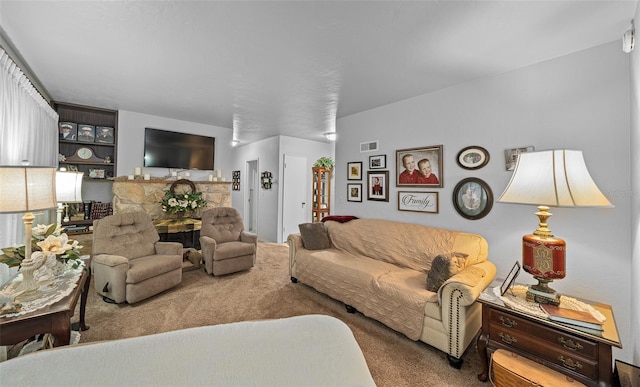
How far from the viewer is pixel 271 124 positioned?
14.9ft

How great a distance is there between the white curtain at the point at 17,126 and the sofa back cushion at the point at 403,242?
311cm

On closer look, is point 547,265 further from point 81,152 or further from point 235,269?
point 81,152

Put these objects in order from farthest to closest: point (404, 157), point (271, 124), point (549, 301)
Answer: point (271, 124)
point (404, 157)
point (549, 301)

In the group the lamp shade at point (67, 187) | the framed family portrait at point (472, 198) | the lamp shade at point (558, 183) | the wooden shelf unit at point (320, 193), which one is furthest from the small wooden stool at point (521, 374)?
the wooden shelf unit at point (320, 193)

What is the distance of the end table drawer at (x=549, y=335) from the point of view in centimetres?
138

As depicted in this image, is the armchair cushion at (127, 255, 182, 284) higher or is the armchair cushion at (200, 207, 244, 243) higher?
the armchair cushion at (200, 207, 244, 243)

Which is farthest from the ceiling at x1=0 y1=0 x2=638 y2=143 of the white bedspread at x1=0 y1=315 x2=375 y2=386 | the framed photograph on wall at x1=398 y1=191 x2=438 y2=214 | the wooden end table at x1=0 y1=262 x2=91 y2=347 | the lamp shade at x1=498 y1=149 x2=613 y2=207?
the wooden end table at x1=0 y1=262 x2=91 y2=347

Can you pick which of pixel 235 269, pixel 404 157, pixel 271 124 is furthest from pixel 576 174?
pixel 271 124

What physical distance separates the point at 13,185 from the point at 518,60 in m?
3.69

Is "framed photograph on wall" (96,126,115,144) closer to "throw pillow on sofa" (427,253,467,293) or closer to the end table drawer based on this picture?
"throw pillow on sofa" (427,253,467,293)

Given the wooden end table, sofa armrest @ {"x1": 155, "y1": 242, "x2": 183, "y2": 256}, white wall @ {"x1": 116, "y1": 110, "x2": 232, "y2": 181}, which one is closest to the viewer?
the wooden end table

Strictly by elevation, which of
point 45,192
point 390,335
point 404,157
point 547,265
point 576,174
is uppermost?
point 404,157

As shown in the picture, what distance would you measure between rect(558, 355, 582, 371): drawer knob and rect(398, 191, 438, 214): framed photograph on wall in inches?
63.4

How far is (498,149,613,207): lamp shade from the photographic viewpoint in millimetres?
1436
